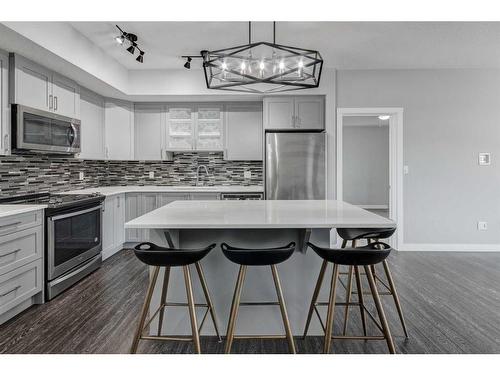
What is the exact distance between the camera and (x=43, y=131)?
11.0ft

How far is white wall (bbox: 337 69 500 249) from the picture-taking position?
487 cm

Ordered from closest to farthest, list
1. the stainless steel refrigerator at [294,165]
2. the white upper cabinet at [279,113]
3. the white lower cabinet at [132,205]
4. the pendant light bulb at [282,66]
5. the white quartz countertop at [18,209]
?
the pendant light bulb at [282,66] → the white quartz countertop at [18,209] → the stainless steel refrigerator at [294,165] → the white upper cabinet at [279,113] → the white lower cabinet at [132,205]

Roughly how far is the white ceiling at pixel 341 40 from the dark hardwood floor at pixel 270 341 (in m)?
2.51

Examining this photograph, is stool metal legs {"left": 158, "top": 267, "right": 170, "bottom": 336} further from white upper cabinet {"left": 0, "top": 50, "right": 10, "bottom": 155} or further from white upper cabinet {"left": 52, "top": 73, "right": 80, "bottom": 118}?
white upper cabinet {"left": 52, "top": 73, "right": 80, "bottom": 118}

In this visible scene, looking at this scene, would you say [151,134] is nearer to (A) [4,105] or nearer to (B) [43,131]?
(B) [43,131]

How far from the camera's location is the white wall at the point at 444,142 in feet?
16.0

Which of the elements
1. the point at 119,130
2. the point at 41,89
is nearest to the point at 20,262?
the point at 41,89

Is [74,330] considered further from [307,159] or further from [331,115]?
[331,115]

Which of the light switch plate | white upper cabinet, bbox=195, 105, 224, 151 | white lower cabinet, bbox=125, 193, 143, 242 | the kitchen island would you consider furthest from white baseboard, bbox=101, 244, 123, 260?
the light switch plate

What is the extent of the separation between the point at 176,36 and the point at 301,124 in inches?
77.8

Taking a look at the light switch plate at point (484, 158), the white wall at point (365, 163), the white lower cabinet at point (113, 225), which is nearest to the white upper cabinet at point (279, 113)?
the white lower cabinet at point (113, 225)

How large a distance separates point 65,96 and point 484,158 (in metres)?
5.40

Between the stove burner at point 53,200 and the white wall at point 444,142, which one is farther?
the white wall at point 444,142

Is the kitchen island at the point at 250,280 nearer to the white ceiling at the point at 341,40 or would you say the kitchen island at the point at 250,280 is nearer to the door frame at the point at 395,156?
the white ceiling at the point at 341,40
